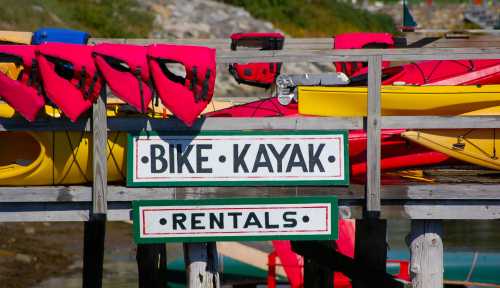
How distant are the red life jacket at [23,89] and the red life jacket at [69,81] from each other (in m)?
0.07

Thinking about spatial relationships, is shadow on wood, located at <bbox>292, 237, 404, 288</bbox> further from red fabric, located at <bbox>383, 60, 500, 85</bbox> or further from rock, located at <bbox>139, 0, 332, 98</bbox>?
rock, located at <bbox>139, 0, 332, 98</bbox>

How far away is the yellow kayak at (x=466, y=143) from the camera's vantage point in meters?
8.66

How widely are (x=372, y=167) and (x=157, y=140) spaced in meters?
1.42

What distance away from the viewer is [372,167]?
8.34 meters

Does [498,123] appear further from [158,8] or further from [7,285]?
[158,8]

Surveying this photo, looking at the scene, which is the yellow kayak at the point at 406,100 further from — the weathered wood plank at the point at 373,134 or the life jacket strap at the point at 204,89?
the life jacket strap at the point at 204,89

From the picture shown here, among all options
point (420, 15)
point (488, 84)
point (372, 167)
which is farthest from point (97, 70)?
point (420, 15)

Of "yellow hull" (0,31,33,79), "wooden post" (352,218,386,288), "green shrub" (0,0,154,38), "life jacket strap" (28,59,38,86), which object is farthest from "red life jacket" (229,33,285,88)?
"green shrub" (0,0,154,38)

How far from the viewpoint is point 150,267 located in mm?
12391

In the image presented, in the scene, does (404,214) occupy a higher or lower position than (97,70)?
lower

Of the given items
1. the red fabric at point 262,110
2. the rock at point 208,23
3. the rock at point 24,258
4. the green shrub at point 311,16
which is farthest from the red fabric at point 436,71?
the green shrub at point 311,16

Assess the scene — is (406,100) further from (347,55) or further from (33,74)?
(33,74)

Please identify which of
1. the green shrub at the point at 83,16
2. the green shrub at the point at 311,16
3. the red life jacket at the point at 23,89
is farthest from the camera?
the green shrub at the point at 311,16

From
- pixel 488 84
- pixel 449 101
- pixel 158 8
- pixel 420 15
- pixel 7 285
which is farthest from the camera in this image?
pixel 420 15
